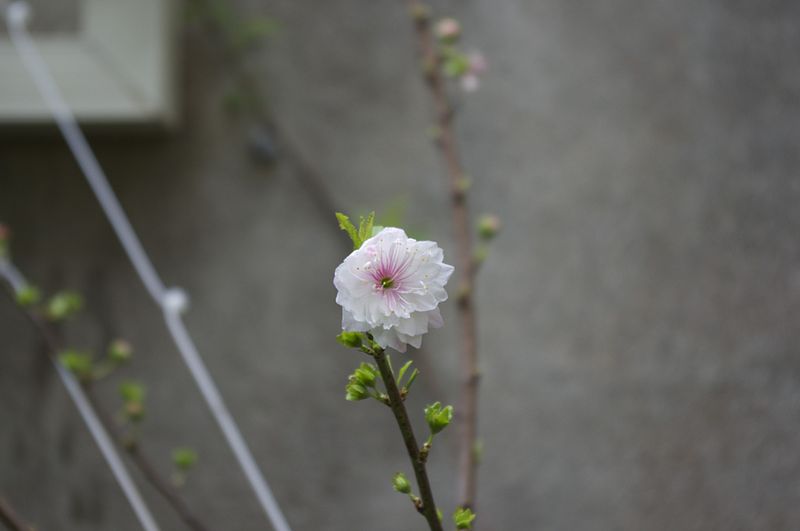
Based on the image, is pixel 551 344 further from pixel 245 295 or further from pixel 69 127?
pixel 69 127

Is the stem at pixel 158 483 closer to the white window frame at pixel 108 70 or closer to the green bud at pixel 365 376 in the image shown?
the green bud at pixel 365 376

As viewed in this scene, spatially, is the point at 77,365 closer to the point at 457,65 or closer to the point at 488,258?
the point at 457,65

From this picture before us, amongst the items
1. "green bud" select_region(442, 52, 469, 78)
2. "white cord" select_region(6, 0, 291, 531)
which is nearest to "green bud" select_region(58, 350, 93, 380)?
"white cord" select_region(6, 0, 291, 531)

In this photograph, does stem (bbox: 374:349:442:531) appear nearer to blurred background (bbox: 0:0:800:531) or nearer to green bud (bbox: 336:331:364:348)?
green bud (bbox: 336:331:364:348)

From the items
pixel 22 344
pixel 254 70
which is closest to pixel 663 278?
pixel 254 70

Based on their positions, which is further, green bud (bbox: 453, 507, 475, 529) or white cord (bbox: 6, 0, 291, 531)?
white cord (bbox: 6, 0, 291, 531)
